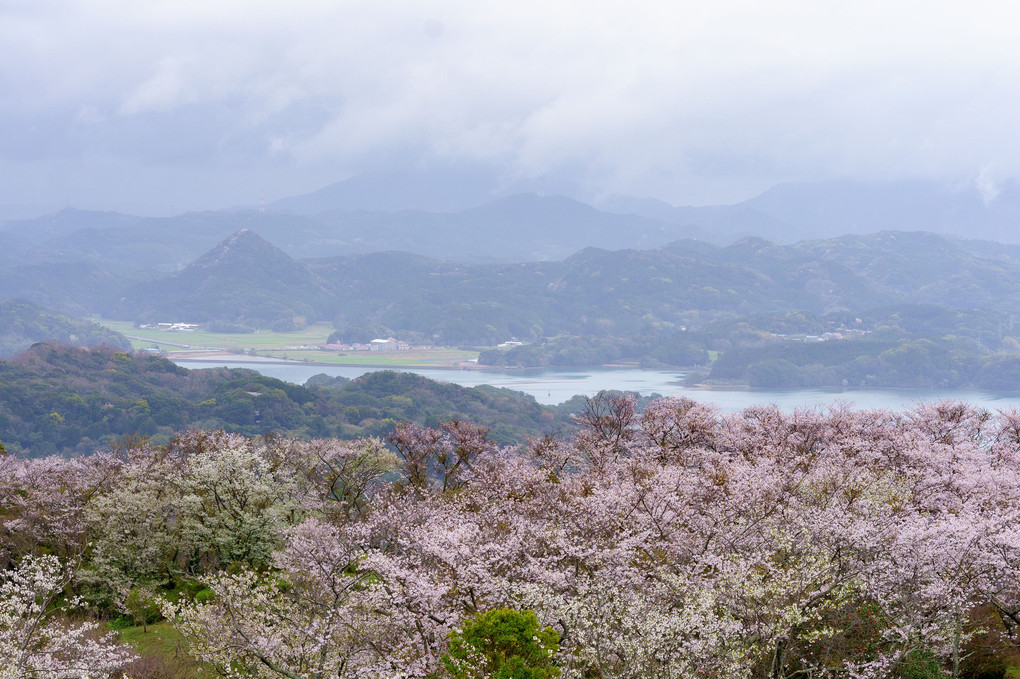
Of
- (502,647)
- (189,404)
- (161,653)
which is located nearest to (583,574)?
(502,647)

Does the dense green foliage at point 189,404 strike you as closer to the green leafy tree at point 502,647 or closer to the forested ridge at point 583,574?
the forested ridge at point 583,574

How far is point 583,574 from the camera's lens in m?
21.1

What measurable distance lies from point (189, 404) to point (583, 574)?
13419 cm

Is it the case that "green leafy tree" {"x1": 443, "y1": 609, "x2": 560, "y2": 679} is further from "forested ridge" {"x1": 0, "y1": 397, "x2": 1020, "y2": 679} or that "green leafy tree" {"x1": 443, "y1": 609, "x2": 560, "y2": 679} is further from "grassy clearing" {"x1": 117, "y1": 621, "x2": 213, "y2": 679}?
"grassy clearing" {"x1": 117, "y1": 621, "x2": 213, "y2": 679}

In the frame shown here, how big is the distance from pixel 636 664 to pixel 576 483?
13.4 meters

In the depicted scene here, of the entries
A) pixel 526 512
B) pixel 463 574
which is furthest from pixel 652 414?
pixel 463 574

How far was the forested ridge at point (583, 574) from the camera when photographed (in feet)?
58.4

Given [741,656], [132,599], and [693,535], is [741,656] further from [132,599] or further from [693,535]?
[132,599]

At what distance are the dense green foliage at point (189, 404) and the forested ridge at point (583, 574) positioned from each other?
88696mm

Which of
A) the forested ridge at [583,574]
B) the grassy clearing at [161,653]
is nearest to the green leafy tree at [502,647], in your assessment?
the forested ridge at [583,574]

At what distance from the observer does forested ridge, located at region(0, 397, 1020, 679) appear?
17.8 metres

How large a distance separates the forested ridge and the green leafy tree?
0.16 ft

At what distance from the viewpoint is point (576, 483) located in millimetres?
29609

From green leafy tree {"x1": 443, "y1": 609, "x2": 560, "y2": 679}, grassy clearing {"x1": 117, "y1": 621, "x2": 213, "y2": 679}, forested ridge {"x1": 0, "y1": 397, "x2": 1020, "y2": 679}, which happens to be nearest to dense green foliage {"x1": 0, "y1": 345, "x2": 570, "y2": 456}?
forested ridge {"x1": 0, "y1": 397, "x2": 1020, "y2": 679}
